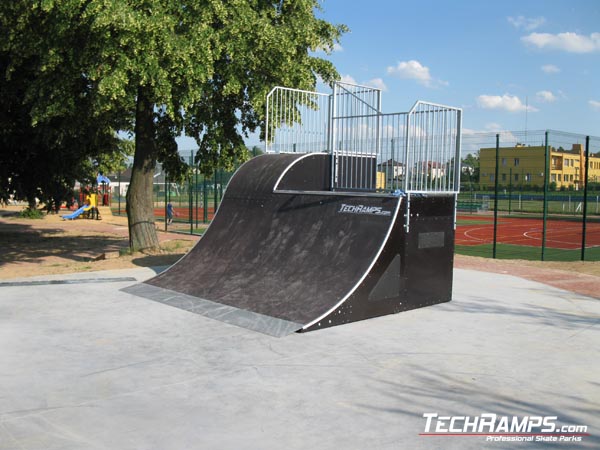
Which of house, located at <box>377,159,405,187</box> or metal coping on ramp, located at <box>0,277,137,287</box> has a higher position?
house, located at <box>377,159,405,187</box>

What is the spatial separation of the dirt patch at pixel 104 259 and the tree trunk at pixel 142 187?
0.55m

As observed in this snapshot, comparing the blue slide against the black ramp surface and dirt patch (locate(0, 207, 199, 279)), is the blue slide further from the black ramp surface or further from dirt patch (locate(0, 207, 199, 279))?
the black ramp surface

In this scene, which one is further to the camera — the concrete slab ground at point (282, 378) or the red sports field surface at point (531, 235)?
the red sports field surface at point (531, 235)

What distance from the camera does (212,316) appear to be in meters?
7.86

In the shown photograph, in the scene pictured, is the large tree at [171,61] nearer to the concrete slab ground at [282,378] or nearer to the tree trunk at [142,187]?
the tree trunk at [142,187]

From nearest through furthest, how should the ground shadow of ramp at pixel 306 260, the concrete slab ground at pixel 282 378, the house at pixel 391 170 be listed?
the concrete slab ground at pixel 282 378 < the ground shadow of ramp at pixel 306 260 < the house at pixel 391 170

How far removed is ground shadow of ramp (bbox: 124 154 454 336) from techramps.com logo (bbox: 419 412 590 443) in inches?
113

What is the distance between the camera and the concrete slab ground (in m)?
4.21

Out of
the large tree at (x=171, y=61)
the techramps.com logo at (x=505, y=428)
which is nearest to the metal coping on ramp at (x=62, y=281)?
the large tree at (x=171, y=61)

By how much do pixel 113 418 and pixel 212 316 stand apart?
3.42 m

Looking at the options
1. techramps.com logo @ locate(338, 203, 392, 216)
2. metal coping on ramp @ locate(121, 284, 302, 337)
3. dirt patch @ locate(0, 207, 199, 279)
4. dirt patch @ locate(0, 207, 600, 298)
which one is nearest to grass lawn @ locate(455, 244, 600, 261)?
dirt patch @ locate(0, 207, 600, 298)

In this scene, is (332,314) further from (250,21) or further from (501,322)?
(250,21)

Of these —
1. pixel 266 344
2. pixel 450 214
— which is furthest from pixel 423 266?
pixel 266 344

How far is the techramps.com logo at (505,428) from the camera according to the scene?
421 centimetres
